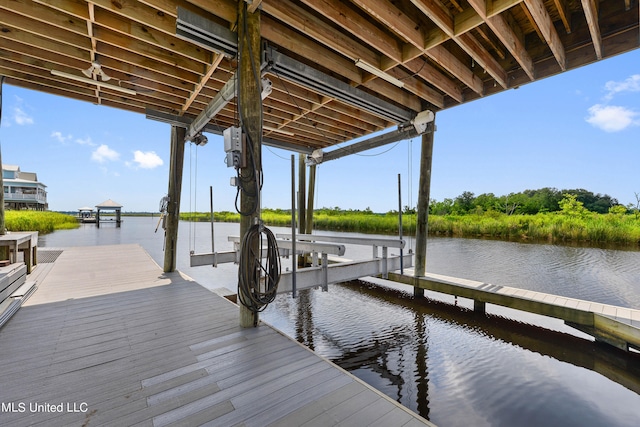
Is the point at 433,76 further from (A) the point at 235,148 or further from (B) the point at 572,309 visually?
(B) the point at 572,309

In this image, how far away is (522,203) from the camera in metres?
26.2

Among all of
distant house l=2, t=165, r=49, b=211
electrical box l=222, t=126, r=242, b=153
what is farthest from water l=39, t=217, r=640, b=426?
distant house l=2, t=165, r=49, b=211

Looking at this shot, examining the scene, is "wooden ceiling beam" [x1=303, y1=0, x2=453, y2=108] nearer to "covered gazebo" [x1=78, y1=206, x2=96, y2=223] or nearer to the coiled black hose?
the coiled black hose

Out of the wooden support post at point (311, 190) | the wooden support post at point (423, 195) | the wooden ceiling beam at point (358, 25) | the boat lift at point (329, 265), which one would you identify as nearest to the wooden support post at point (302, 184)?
the wooden support post at point (311, 190)

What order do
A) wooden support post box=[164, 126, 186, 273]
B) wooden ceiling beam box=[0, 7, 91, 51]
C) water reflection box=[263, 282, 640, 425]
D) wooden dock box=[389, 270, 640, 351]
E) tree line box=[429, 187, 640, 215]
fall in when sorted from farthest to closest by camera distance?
tree line box=[429, 187, 640, 215]
wooden support post box=[164, 126, 186, 273]
wooden dock box=[389, 270, 640, 351]
wooden ceiling beam box=[0, 7, 91, 51]
water reflection box=[263, 282, 640, 425]

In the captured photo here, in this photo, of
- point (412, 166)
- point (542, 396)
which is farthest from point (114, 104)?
point (542, 396)

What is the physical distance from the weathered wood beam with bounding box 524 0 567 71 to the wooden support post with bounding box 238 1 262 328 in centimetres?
257

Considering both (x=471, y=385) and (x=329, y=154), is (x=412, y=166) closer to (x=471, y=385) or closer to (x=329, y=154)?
(x=329, y=154)

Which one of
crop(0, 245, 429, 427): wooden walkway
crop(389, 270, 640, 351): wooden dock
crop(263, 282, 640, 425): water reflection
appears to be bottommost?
crop(263, 282, 640, 425): water reflection

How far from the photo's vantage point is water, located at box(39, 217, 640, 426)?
2.39 meters

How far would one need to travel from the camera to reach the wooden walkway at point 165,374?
5.01ft

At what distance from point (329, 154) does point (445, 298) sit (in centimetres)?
423

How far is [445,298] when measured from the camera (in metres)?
5.23

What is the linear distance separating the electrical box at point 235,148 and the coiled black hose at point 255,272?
0.63m
